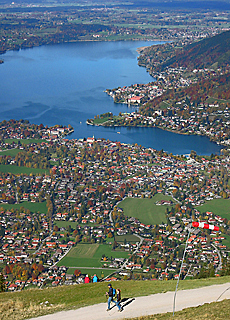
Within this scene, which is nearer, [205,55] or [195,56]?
[205,55]

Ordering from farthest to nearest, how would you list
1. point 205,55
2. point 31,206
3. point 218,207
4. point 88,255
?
point 205,55
point 31,206
point 218,207
point 88,255

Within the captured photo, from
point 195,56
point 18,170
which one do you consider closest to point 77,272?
point 18,170

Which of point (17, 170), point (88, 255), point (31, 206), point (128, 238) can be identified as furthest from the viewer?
point (17, 170)

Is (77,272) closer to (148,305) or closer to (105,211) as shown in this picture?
(105,211)

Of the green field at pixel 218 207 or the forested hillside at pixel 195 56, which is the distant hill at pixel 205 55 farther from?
the green field at pixel 218 207

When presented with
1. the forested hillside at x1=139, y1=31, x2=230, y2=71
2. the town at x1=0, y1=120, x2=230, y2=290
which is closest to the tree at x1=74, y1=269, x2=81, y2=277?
the town at x1=0, y1=120, x2=230, y2=290

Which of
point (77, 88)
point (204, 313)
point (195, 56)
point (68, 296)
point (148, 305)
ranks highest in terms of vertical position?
point (204, 313)
